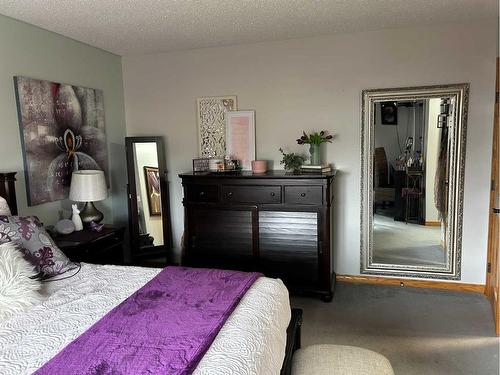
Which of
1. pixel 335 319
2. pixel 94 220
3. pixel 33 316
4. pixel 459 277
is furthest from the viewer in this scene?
pixel 459 277

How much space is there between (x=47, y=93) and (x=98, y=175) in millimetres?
753

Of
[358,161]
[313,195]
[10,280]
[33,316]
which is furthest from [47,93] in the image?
[358,161]

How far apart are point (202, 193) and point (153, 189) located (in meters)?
0.72

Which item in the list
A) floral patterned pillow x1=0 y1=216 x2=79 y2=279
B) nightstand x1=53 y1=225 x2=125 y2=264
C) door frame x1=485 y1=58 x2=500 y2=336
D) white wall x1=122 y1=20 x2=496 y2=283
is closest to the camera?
floral patterned pillow x1=0 y1=216 x2=79 y2=279

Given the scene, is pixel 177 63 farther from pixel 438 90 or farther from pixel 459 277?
pixel 459 277

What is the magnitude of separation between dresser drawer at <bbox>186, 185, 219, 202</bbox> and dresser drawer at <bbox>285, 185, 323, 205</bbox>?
0.64 meters

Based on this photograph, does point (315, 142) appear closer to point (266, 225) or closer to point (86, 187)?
point (266, 225)

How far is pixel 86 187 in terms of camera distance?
3043mm

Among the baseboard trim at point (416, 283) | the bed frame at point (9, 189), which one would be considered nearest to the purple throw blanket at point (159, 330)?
the bed frame at point (9, 189)

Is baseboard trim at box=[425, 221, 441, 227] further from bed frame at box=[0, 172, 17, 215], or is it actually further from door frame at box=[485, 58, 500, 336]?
bed frame at box=[0, 172, 17, 215]

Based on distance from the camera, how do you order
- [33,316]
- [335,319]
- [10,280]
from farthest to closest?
[335,319]
[10,280]
[33,316]

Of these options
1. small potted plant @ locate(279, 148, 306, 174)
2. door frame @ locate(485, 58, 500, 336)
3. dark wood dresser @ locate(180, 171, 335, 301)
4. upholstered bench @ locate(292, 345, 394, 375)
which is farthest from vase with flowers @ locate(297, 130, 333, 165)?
upholstered bench @ locate(292, 345, 394, 375)

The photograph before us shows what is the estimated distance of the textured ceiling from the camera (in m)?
2.58

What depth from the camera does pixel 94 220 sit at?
319 cm
